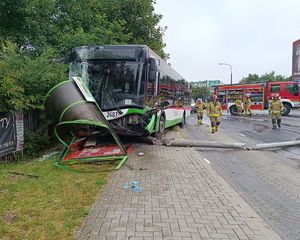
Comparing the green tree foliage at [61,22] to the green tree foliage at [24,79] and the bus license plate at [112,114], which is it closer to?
the green tree foliage at [24,79]

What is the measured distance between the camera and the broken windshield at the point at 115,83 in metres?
11.0

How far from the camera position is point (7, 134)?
9.01 metres

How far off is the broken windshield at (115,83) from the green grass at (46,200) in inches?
123

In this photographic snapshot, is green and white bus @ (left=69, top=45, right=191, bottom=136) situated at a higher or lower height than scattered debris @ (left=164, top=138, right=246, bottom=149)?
higher

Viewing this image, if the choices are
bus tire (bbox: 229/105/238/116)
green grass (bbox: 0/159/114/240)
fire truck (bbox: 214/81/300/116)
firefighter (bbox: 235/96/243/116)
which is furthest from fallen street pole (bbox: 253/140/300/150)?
bus tire (bbox: 229/105/238/116)

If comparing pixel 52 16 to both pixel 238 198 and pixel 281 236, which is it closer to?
pixel 238 198

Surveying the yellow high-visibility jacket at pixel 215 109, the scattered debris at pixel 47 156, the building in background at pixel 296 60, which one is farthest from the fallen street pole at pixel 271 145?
the building in background at pixel 296 60

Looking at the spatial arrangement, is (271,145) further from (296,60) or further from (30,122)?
(296,60)

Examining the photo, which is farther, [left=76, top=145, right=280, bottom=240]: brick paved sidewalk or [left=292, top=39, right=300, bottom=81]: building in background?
[left=292, top=39, right=300, bottom=81]: building in background

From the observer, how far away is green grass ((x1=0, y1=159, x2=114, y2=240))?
4.43 metres

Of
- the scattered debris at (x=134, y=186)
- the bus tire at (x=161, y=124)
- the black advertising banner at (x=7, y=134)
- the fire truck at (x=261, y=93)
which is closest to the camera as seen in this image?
the scattered debris at (x=134, y=186)

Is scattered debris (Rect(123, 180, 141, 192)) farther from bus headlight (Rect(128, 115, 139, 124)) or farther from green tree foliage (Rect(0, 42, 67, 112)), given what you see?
bus headlight (Rect(128, 115, 139, 124))

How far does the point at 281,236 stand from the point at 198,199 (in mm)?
1581

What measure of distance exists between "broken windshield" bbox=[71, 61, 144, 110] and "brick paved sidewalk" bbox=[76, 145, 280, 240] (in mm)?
3401
